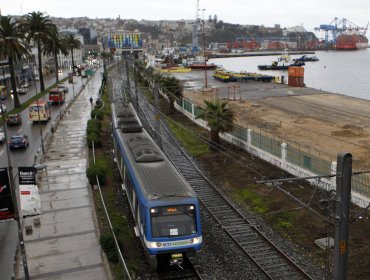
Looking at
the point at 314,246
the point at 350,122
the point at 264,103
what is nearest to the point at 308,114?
the point at 350,122

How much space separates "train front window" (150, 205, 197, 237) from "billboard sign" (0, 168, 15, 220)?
548 cm

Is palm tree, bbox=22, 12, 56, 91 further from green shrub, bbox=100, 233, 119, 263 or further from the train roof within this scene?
green shrub, bbox=100, 233, 119, 263

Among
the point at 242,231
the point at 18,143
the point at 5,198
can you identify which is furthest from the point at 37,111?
the point at 5,198

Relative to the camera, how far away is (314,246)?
20.4 m

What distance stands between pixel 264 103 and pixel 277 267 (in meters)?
54.7

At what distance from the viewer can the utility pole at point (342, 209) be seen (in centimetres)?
1125

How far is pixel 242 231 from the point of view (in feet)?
73.8

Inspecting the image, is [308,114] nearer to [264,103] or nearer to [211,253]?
[264,103]

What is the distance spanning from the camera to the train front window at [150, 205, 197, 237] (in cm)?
1733

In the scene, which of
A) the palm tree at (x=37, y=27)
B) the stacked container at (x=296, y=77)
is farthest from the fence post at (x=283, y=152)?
the stacked container at (x=296, y=77)

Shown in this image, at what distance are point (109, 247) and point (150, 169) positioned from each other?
13.6 ft

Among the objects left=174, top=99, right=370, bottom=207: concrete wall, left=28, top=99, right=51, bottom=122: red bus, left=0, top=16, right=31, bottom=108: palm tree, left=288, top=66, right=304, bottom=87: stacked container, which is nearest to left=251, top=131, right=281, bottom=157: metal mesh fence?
left=174, top=99, right=370, bottom=207: concrete wall

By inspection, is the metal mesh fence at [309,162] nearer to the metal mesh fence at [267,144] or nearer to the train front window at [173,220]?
the metal mesh fence at [267,144]

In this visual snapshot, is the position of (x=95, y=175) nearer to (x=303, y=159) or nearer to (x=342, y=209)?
(x=303, y=159)
